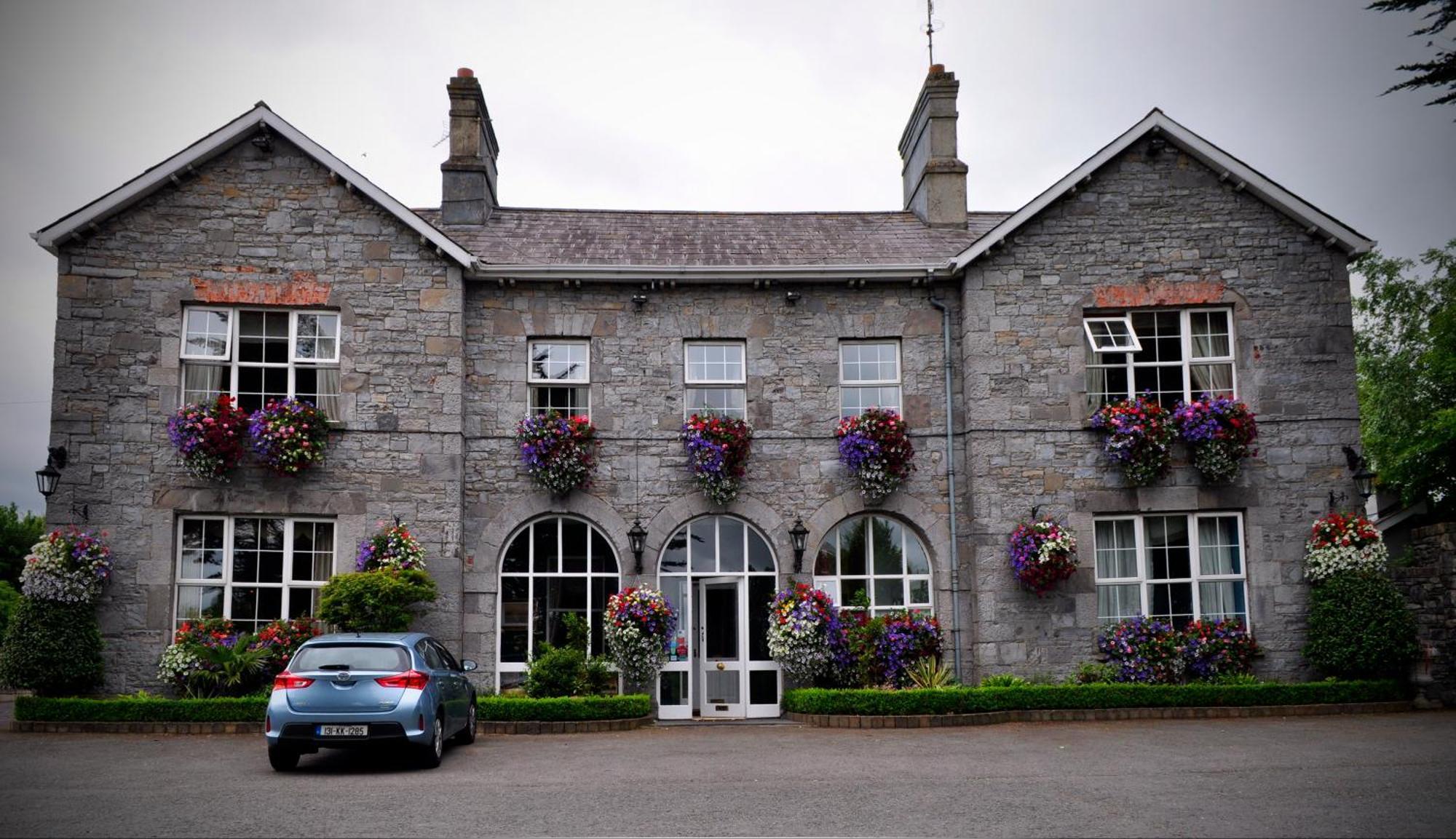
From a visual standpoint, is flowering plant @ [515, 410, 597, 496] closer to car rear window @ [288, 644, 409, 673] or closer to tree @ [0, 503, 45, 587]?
car rear window @ [288, 644, 409, 673]

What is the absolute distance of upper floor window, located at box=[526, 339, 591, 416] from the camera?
709 inches

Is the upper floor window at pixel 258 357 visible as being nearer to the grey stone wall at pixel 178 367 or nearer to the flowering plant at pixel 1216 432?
the grey stone wall at pixel 178 367

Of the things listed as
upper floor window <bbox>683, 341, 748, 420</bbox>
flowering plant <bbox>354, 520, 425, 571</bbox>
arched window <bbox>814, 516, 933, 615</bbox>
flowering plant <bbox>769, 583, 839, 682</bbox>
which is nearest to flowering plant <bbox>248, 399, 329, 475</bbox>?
flowering plant <bbox>354, 520, 425, 571</bbox>

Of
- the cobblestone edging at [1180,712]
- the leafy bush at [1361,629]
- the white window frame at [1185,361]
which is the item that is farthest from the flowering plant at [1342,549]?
the white window frame at [1185,361]

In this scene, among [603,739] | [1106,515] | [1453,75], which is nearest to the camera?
[1453,75]

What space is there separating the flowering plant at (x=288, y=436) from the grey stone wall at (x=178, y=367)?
0.36 metres

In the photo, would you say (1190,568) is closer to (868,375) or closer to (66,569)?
(868,375)

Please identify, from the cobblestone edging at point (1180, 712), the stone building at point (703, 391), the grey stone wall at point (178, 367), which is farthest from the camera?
the stone building at point (703, 391)

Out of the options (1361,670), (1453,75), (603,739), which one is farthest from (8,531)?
(1453,75)

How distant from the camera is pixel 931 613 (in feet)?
58.1

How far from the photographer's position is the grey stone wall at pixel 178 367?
16609mm

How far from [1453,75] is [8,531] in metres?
43.7

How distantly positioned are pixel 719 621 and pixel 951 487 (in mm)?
4109

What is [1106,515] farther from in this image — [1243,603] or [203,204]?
[203,204]
